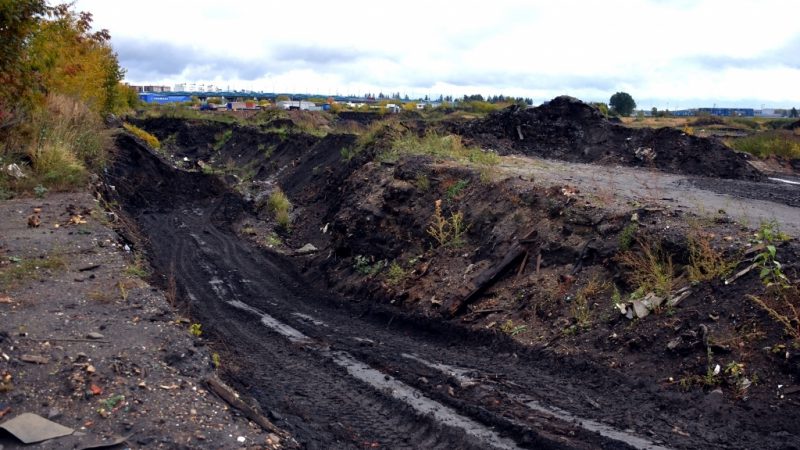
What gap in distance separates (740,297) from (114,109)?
111 feet

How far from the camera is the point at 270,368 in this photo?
31.2 feet

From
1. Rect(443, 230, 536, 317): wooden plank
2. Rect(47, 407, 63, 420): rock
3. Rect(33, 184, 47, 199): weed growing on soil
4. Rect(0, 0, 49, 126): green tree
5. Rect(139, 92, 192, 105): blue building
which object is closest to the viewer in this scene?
Rect(47, 407, 63, 420): rock

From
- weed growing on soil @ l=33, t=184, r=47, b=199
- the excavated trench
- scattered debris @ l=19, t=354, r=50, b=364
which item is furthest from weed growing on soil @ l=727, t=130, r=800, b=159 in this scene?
scattered debris @ l=19, t=354, r=50, b=364

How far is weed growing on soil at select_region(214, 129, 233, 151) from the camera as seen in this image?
4078 centimetres

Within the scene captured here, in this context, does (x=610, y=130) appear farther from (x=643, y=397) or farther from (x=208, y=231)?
(x=643, y=397)

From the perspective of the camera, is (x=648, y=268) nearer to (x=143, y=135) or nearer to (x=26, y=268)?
(x=26, y=268)

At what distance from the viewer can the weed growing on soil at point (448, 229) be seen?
42.6 ft

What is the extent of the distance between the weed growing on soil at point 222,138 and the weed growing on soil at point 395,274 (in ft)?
96.7

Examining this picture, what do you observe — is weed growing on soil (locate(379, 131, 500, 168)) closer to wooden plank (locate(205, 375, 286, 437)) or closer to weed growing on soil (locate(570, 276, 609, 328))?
weed growing on soil (locate(570, 276, 609, 328))

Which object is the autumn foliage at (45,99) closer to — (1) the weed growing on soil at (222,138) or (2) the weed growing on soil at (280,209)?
(2) the weed growing on soil at (280,209)

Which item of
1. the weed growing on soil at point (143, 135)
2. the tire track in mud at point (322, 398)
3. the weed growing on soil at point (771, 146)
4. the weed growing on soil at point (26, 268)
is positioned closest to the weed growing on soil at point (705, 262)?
the tire track in mud at point (322, 398)

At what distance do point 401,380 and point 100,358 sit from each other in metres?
3.71

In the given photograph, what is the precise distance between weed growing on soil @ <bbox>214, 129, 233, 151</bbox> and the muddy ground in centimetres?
3097

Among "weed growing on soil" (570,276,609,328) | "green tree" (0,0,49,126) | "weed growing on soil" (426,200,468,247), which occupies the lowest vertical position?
"weed growing on soil" (570,276,609,328)
